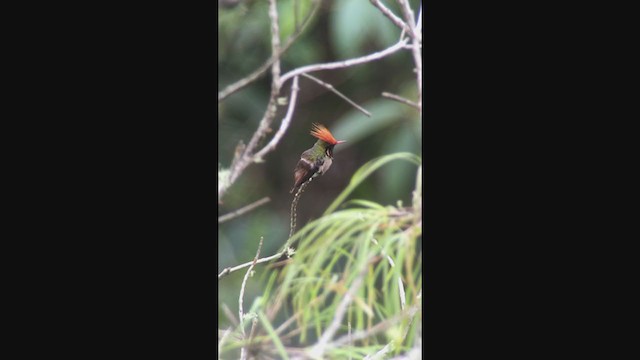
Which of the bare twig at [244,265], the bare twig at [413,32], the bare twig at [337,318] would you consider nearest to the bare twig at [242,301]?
the bare twig at [244,265]

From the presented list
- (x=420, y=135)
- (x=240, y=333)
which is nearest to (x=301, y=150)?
(x=420, y=135)

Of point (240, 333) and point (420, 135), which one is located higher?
point (420, 135)

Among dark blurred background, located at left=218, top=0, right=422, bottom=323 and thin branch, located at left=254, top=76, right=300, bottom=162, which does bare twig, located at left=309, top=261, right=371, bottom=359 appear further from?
thin branch, located at left=254, top=76, right=300, bottom=162

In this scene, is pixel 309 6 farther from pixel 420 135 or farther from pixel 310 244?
pixel 310 244

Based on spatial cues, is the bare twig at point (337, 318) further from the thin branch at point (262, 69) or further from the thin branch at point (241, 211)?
the thin branch at point (262, 69)

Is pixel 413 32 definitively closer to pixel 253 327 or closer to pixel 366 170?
pixel 366 170

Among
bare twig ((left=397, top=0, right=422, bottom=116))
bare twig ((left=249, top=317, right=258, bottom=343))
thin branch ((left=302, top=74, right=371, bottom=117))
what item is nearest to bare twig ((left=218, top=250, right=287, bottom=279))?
bare twig ((left=249, top=317, right=258, bottom=343))
